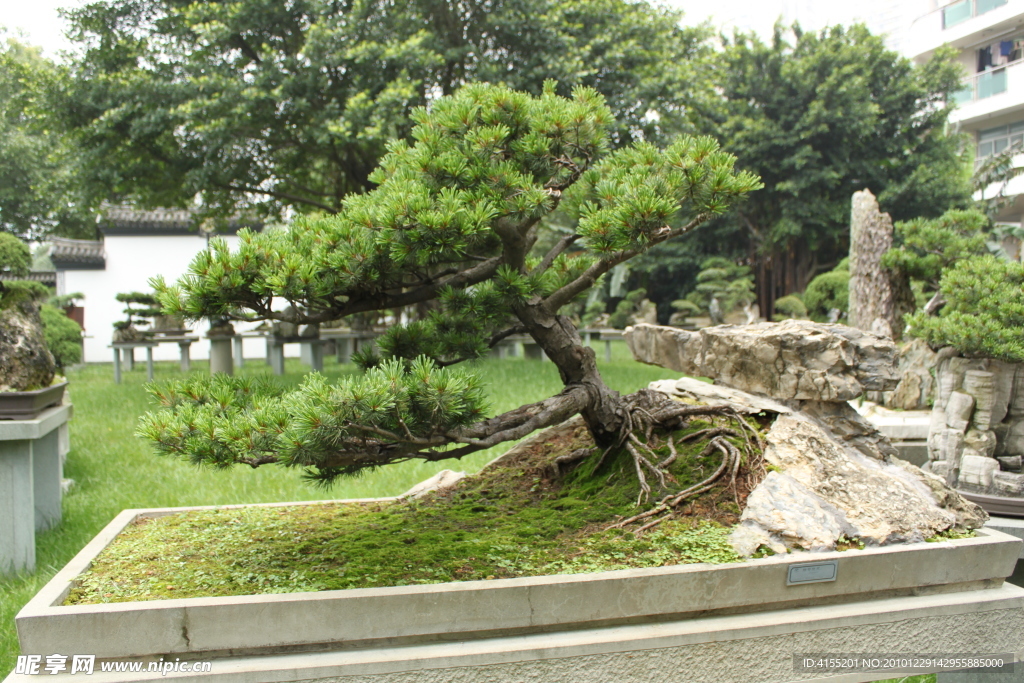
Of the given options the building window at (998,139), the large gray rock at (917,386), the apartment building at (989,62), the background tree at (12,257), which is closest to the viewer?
the background tree at (12,257)

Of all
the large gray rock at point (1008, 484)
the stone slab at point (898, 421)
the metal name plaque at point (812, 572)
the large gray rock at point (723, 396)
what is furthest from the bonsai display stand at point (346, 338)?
the metal name plaque at point (812, 572)

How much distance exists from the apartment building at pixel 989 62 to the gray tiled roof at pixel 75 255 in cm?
1425

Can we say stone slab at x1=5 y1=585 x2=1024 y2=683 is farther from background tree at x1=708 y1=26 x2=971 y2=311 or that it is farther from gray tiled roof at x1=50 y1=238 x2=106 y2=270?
gray tiled roof at x1=50 y1=238 x2=106 y2=270

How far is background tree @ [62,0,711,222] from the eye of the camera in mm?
7902

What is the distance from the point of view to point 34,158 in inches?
521

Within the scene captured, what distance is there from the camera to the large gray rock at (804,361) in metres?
2.79

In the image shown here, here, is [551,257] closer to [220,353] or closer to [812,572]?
[812,572]

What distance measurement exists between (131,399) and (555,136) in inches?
272

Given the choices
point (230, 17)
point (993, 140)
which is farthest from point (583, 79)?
point (993, 140)

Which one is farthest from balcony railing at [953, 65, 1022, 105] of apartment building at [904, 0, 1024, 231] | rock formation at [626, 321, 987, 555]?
rock formation at [626, 321, 987, 555]

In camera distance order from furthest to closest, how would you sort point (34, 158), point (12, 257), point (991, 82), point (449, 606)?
point (34, 158)
point (991, 82)
point (12, 257)
point (449, 606)

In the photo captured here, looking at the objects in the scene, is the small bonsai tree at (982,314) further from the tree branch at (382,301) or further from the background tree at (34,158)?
the background tree at (34,158)

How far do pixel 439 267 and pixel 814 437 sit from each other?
1.47 metres

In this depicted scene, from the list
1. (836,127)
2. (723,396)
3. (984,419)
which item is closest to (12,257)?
(723,396)
